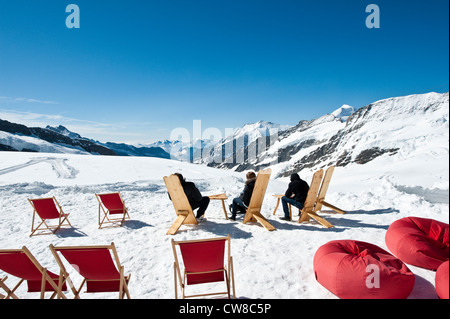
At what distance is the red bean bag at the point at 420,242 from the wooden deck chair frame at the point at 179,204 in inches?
175

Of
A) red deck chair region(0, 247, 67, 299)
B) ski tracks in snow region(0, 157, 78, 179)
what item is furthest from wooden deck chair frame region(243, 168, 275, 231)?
ski tracks in snow region(0, 157, 78, 179)

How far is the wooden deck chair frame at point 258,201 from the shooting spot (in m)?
6.06

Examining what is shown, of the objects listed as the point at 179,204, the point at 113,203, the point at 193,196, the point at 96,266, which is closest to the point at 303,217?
the point at 193,196

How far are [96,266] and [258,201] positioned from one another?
→ 4314mm

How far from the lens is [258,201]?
648 cm

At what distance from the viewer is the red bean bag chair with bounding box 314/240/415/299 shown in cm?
303

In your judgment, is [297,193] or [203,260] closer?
[203,260]

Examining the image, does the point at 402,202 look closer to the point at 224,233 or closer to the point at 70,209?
the point at 224,233

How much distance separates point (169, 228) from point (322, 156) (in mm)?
180864

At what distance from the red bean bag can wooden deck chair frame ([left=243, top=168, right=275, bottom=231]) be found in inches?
101

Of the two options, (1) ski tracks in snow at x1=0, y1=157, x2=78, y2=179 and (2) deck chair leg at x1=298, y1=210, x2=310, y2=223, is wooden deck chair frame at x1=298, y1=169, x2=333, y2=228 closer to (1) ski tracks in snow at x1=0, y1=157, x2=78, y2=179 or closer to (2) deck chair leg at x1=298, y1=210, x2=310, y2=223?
(2) deck chair leg at x1=298, y1=210, x2=310, y2=223

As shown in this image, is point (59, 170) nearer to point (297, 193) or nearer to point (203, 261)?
point (297, 193)
